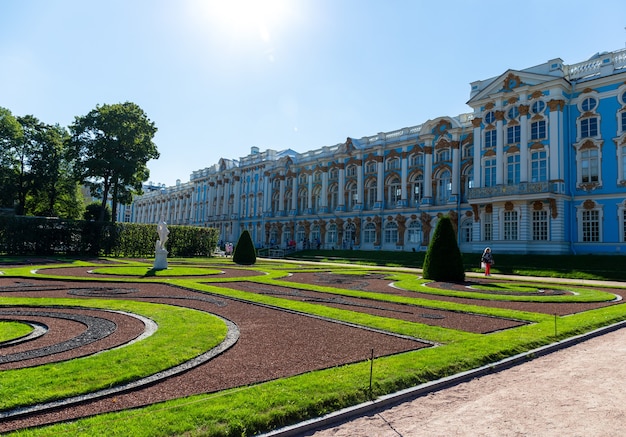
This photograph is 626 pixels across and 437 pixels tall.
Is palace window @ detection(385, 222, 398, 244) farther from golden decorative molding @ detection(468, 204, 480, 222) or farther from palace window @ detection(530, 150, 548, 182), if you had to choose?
palace window @ detection(530, 150, 548, 182)

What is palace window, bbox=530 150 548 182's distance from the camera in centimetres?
3469

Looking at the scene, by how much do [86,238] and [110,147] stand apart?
348 inches

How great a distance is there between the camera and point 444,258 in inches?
798

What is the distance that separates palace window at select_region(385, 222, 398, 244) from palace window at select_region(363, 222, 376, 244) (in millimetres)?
1736

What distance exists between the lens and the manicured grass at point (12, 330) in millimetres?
7098

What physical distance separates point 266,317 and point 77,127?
3817cm

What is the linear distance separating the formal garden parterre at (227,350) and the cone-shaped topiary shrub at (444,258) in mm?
6489

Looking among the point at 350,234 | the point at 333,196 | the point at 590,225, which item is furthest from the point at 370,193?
the point at 590,225

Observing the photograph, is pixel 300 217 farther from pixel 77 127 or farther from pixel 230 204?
pixel 77 127

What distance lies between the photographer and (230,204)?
243ft

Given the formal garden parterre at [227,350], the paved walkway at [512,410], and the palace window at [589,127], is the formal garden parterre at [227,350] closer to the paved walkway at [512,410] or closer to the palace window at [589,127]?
the paved walkway at [512,410]

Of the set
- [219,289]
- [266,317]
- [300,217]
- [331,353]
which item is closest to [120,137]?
[300,217]

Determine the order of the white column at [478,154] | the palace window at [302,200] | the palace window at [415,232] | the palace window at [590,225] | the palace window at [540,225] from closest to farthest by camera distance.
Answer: the palace window at [590,225] → the palace window at [540,225] → the white column at [478,154] → the palace window at [415,232] → the palace window at [302,200]

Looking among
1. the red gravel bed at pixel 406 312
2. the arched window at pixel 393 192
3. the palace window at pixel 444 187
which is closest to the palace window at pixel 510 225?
the palace window at pixel 444 187
